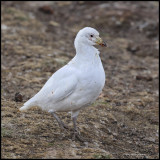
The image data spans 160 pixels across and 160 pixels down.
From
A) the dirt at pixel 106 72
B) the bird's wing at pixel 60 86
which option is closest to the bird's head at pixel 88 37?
the bird's wing at pixel 60 86

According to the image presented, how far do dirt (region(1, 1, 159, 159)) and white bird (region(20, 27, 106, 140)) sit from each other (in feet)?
1.72

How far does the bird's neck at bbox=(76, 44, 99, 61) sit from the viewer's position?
6.46 meters

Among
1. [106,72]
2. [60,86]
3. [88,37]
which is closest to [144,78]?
[106,72]

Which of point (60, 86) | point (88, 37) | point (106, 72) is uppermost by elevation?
point (88, 37)

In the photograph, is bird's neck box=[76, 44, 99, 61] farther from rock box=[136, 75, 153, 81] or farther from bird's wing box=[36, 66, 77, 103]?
rock box=[136, 75, 153, 81]

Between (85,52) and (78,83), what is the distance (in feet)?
1.82

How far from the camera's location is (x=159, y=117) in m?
8.89

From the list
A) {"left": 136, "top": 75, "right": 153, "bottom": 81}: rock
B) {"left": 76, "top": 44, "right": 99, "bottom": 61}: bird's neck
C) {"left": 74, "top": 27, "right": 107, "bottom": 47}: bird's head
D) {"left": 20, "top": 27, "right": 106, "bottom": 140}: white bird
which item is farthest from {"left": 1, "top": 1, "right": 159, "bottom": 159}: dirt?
{"left": 74, "top": 27, "right": 107, "bottom": 47}: bird's head

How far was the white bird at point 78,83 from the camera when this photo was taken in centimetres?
621

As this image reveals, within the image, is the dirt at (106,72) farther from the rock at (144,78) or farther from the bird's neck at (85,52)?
the bird's neck at (85,52)

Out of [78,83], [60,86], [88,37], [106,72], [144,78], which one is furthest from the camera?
[106,72]

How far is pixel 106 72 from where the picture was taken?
11641 millimetres

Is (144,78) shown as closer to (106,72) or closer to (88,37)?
(106,72)

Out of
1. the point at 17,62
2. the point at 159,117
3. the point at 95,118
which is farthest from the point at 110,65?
the point at 95,118
